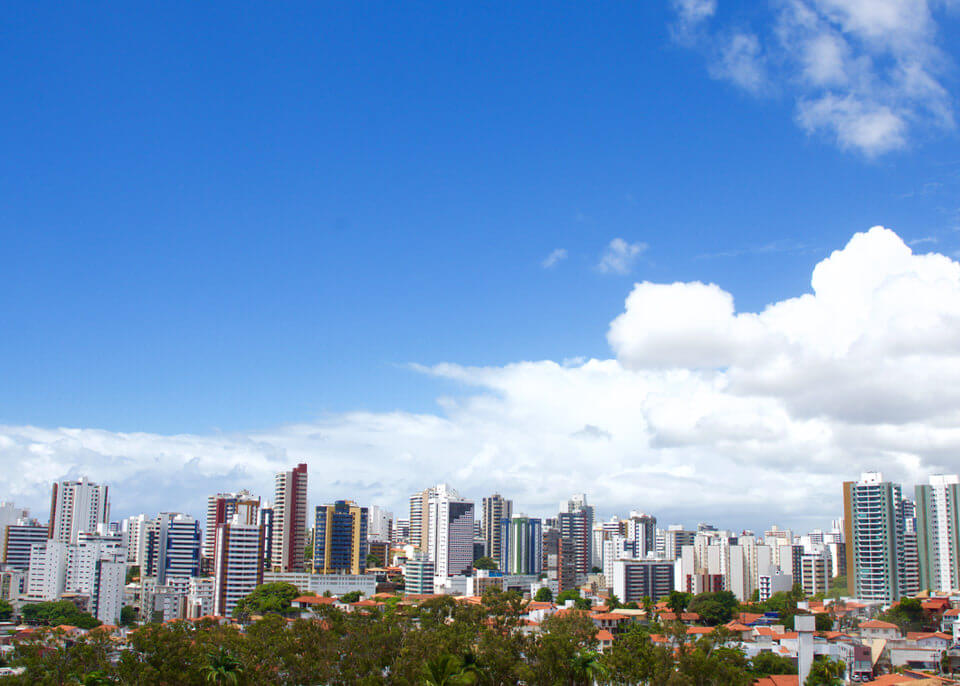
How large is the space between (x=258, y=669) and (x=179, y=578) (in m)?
57.6

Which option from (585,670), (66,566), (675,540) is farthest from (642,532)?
(585,670)

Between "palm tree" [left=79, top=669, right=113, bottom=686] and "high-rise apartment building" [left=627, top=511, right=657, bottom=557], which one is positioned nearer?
"palm tree" [left=79, top=669, right=113, bottom=686]

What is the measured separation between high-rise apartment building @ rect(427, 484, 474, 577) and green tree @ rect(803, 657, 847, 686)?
6373cm

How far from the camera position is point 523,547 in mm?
106750

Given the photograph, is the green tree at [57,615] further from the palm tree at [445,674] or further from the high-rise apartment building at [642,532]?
the high-rise apartment building at [642,532]

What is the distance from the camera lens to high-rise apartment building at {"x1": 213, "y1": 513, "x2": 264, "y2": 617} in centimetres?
6881

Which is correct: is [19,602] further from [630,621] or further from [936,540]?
[936,540]

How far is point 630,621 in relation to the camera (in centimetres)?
5506

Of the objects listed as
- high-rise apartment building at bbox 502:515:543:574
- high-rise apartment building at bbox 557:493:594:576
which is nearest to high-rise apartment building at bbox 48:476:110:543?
high-rise apartment building at bbox 502:515:543:574

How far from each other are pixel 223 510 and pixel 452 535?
25.3 m

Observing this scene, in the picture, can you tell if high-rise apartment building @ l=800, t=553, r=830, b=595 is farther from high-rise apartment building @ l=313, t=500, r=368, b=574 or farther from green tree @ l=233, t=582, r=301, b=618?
green tree @ l=233, t=582, r=301, b=618

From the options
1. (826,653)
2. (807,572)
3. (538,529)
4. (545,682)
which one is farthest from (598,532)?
(545,682)

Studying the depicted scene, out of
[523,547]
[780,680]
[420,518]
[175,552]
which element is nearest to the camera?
[780,680]

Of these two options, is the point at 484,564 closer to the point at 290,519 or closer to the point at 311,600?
the point at 290,519
